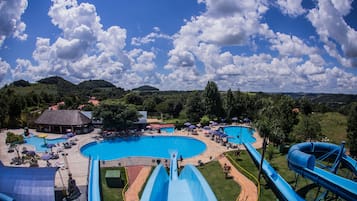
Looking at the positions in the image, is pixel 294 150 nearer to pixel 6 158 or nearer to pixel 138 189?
pixel 138 189

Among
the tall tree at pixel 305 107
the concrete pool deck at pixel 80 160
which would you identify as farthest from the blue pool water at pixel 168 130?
the tall tree at pixel 305 107

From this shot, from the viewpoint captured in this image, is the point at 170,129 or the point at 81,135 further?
the point at 170,129

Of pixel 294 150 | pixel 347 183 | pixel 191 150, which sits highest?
pixel 294 150

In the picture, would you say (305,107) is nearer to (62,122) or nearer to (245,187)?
(245,187)

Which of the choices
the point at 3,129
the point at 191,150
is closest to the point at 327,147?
the point at 191,150

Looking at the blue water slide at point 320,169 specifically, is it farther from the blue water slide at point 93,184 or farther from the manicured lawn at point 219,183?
the blue water slide at point 93,184

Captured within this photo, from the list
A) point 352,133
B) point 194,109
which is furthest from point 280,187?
point 194,109

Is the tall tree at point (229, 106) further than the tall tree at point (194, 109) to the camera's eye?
Yes
